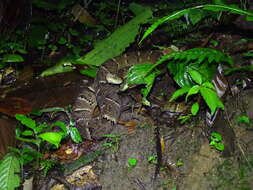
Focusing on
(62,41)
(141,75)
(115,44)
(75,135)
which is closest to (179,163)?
(141,75)

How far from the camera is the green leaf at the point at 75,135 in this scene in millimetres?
3260

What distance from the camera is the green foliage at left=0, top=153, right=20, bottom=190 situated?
8.64ft

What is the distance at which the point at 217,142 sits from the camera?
2.80 meters

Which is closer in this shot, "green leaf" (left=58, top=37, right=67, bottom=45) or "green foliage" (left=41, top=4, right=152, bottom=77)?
"green foliage" (left=41, top=4, right=152, bottom=77)

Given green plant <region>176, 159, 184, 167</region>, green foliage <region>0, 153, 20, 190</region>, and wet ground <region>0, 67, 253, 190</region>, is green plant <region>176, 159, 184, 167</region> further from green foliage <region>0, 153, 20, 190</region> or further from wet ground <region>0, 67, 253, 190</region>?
green foliage <region>0, 153, 20, 190</region>

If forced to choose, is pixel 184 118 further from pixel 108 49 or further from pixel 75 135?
pixel 108 49

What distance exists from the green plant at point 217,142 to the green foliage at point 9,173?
164 cm

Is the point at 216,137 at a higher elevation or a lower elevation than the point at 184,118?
lower

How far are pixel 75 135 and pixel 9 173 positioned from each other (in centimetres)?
78

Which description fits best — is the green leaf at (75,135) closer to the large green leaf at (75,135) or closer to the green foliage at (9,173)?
the large green leaf at (75,135)

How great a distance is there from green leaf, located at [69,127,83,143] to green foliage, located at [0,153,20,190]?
65cm

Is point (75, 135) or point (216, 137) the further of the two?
point (75, 135)

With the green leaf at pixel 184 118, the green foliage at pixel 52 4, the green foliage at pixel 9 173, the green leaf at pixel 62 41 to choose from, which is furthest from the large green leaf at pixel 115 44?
the green foliage at pixel 9 173

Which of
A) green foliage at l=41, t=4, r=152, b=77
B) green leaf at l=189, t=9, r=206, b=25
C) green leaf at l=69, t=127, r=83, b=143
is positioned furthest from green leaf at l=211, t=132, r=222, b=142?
green foliage at l=41, t=4, r=152, b=77
